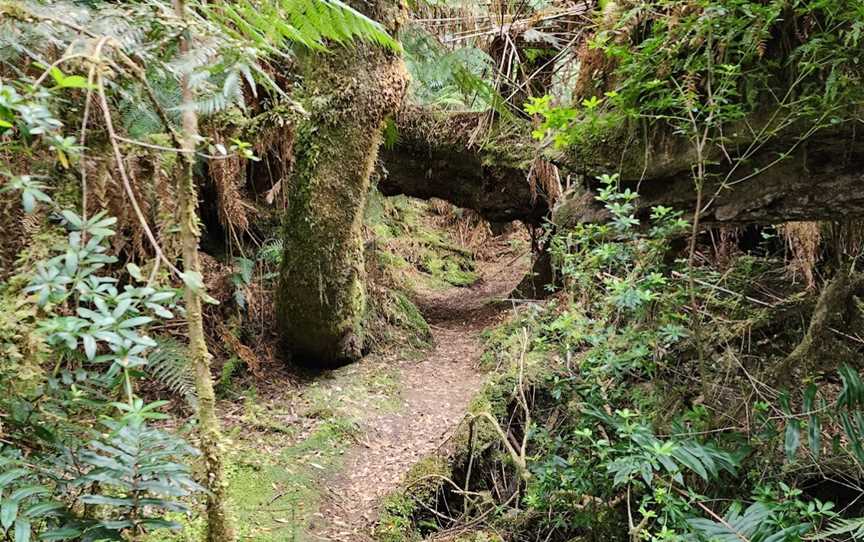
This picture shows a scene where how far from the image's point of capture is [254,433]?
12.3 ft

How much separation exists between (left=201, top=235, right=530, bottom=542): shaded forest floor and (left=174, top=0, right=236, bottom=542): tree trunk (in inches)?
54.3

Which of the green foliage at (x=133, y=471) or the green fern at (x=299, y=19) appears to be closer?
the green foliage at (x=133, y=471)

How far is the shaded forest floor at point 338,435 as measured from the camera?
10.2 ft

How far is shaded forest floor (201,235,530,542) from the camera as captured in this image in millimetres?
3104

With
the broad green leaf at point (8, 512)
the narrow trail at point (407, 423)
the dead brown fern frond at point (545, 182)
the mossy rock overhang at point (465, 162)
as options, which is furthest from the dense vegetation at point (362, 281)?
the dead brown fern frond at point (545, 182)

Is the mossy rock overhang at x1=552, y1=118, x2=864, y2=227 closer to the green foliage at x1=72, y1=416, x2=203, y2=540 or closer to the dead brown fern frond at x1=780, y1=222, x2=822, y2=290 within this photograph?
the dead brown fern frond at x1=780, y1=222, x2=822, y2=290

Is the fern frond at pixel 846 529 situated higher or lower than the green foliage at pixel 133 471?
lower

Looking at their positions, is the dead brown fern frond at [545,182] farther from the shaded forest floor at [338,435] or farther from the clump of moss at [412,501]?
the clump of moss at [412,501]

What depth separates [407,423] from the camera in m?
4.39

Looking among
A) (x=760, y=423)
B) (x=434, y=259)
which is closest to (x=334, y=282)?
(x=760, y=423)

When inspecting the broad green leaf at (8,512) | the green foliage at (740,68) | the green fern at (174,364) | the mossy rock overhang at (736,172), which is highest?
the green foliage at (740,68)

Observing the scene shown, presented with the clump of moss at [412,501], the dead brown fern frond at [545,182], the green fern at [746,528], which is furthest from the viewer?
the dead brown fern frond at [545,182]

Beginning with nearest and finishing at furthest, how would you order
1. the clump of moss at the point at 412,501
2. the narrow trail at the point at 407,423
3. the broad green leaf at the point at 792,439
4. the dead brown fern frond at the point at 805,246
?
the broad green leaf at the point at 792,439
the dead brown fern frond at the point at 805,246
the clump of moss at the point at 412,501
the narrow trail at the point at 407,423

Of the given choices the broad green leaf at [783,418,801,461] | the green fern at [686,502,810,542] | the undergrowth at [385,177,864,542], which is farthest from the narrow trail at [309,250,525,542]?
the broad green leaf at [783,418,801,461]
